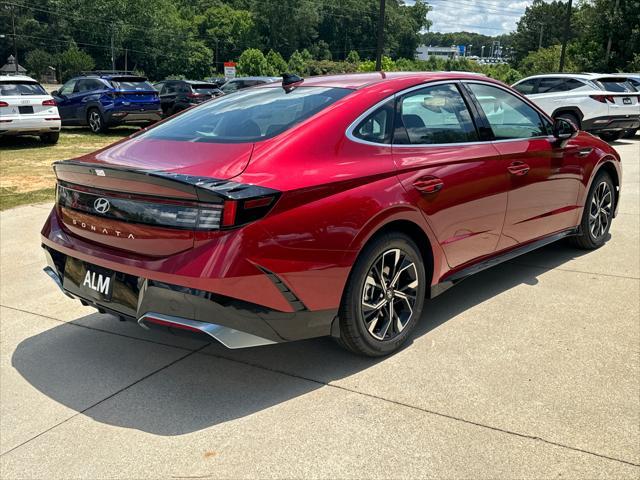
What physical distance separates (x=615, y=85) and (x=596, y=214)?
11.4m

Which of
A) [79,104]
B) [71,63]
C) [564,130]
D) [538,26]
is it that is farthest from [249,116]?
[538,26]

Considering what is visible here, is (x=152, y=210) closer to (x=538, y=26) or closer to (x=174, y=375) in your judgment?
(x=174, y=375)

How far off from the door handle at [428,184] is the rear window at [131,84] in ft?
48.3

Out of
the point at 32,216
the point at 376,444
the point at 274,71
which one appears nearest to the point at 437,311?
the point at 376,444

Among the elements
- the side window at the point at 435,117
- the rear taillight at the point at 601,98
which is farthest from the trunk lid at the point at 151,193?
the rear taillight at the point at 601,98

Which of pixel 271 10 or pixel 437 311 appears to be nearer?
pixel 437 311

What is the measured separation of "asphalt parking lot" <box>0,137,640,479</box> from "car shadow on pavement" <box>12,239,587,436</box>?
0.5 inches

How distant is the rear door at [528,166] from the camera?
14.5 feet

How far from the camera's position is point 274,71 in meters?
98.1

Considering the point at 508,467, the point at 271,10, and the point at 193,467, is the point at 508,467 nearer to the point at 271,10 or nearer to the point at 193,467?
the point at 193,467

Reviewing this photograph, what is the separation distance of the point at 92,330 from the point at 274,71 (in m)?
98.0

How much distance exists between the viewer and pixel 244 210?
288cm

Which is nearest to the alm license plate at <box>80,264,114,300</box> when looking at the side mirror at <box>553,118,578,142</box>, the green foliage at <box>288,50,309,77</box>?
the side mirror at <box>553,118,578,142</box>

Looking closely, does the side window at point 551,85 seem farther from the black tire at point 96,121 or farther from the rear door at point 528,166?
the black tire at point 96,121
